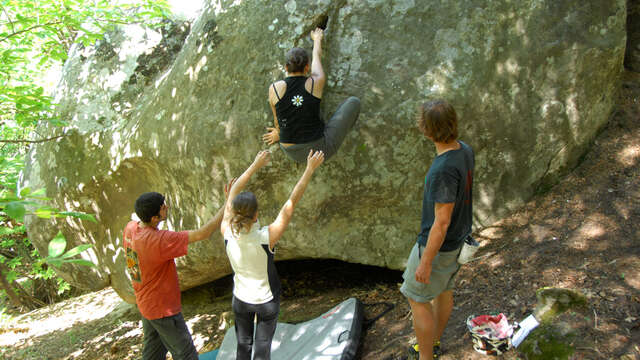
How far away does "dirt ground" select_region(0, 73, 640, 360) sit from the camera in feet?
9.45

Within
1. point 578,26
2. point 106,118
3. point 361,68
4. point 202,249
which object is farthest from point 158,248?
point 578,26

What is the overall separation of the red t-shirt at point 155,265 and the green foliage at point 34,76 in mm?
532

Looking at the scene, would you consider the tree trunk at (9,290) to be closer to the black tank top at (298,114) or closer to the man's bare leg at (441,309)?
the black tank top at (298,114)

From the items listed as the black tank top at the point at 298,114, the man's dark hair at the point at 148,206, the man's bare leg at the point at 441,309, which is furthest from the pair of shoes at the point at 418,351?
the man's dark hair at the point at 148,206

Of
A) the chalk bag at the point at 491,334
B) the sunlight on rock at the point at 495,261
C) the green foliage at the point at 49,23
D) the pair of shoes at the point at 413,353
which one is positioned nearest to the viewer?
the chalk bag at the point at 491,334

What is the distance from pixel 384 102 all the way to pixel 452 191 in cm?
196

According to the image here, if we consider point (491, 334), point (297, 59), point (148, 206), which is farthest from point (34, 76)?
point (491, 334)

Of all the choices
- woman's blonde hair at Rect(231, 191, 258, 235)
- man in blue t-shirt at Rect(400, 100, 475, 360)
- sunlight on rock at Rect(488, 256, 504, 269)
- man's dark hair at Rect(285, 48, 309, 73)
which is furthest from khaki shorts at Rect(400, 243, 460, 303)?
man's dark hair at Rect(285, 48, 309, 73)

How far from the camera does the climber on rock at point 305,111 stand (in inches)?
146

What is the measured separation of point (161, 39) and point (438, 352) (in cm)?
592

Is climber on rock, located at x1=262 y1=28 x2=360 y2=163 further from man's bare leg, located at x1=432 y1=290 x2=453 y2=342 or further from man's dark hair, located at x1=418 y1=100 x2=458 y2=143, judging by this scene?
man's bare leg, located at x1=432 y1=290 x2=453 y2=342

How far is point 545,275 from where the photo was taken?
3408mm

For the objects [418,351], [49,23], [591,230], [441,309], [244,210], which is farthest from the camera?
[49,23]

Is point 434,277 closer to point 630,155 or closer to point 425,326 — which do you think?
point 425,326
